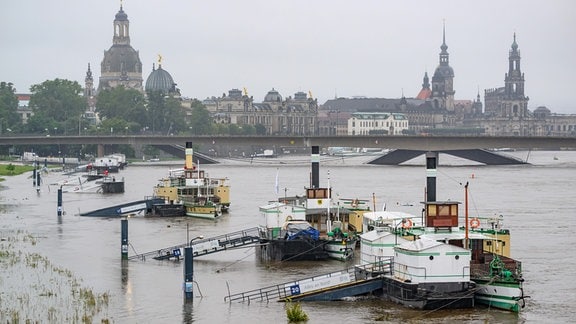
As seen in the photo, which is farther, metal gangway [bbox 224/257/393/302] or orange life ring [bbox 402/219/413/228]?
orange life ring [bbox 402/219/413/228]

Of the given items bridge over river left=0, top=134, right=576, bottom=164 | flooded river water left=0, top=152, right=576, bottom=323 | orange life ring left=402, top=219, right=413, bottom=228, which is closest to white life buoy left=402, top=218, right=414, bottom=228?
orange life ring left=402, top=219, right=413, bottom=228

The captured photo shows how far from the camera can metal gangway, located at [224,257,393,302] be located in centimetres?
4234

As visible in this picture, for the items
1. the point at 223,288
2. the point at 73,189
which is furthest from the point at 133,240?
the point at 73,189

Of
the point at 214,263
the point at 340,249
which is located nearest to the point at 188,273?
the point at 214,263

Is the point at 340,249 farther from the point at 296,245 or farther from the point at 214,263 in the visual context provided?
the point at 214,263

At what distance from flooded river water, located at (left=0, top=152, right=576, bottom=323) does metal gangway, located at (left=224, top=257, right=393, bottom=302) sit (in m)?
0.40

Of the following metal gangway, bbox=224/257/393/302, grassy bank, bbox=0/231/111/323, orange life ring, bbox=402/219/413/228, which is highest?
orange life ring, bbox=402/219/413/228

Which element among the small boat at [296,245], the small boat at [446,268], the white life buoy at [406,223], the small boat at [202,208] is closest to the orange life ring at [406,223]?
the white life buoy at [406,223]

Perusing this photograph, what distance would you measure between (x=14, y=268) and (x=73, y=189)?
181 ft

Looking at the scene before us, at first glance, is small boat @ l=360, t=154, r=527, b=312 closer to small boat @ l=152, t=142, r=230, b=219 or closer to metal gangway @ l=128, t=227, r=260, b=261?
metal gangway @ l=128, t=227, r=260, b=261

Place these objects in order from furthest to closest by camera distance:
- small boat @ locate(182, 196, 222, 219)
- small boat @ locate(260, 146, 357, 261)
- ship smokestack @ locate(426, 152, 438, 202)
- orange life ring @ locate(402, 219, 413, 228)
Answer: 1. small boat @ locate(182, 196, 222, 219)
2. small boat @ locate(260, 146, 357, 261)
3. ship smokestack @ locate(426, 152, 438, 202)
4. orange life ring @ locate(402, 219, 413, 228)

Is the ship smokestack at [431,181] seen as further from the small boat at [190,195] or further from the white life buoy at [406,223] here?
the small boat at [190,195]

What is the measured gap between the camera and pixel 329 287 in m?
42.8

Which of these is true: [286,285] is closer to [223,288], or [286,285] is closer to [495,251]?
[223,288]
